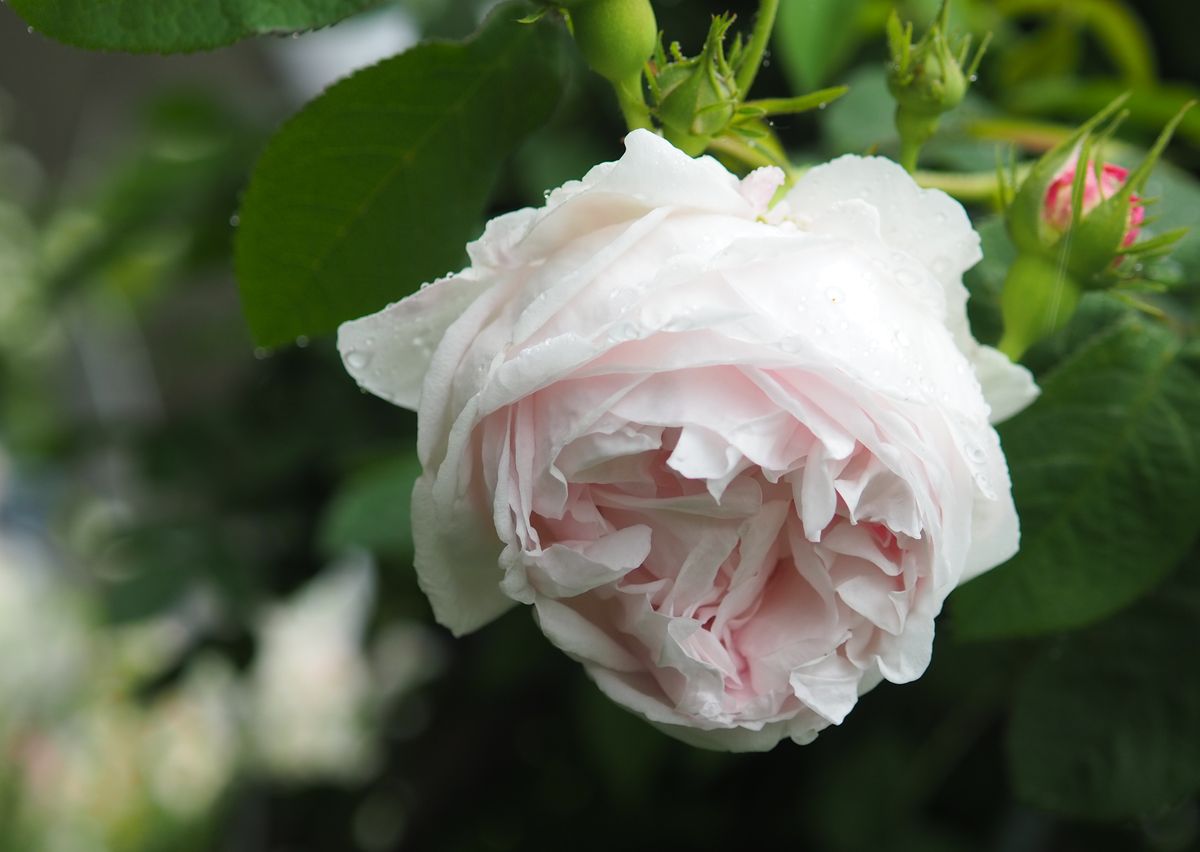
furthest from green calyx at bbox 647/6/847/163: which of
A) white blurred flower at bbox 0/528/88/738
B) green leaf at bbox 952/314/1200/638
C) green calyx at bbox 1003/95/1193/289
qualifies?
white blurred flower at bbox 0/528/88/738

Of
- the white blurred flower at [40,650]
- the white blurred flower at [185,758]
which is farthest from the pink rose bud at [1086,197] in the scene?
the white blurred flower at [40,650]

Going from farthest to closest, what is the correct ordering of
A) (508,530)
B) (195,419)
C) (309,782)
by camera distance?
1. (309,782)
2. (195,419)
3. (508,530)

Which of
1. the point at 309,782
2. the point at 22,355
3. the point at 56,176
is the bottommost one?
the point at 309,782

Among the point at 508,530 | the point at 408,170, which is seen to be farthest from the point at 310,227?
the point at 508,530

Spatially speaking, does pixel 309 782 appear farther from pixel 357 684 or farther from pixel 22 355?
pixel 22 355

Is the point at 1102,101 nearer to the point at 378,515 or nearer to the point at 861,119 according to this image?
the point at 861,119

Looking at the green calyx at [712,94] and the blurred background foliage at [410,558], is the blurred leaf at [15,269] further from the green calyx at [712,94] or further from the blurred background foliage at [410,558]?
the green calyx at [712,94]

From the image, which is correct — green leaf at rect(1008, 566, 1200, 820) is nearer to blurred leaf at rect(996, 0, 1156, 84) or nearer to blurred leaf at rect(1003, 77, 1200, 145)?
blurred leaf at rect(1003, 77, 1200, 145)
